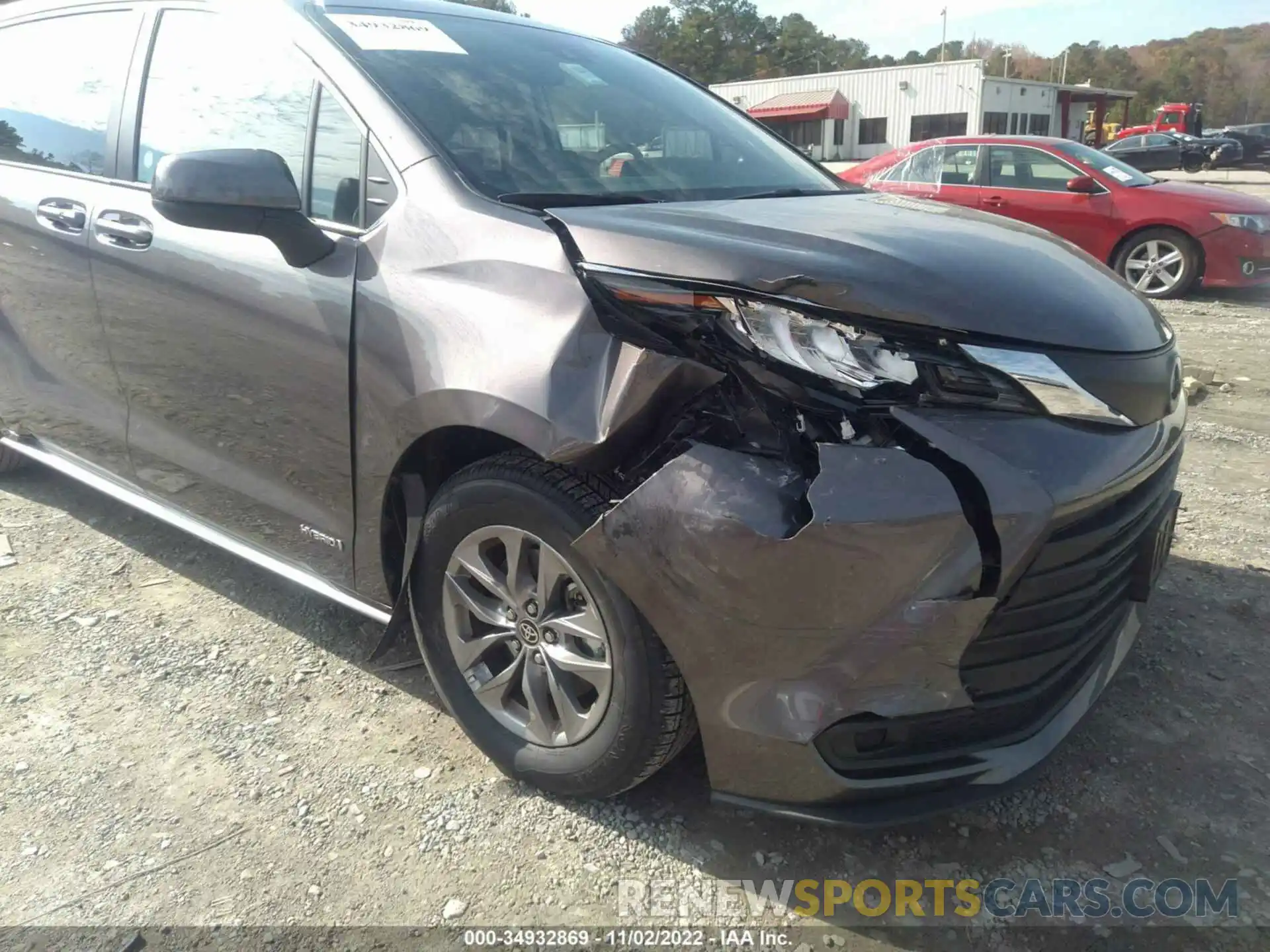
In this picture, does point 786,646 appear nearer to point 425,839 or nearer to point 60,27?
Answer: point 425,839

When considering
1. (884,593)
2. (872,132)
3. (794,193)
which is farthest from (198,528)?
(872,132)

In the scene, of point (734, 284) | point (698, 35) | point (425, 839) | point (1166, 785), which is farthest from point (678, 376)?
point (698, 35)

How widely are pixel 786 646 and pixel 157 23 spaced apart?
2685 millimetres

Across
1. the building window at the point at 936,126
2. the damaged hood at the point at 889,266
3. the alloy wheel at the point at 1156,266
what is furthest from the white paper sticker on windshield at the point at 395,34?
the building window at the point at 936,126

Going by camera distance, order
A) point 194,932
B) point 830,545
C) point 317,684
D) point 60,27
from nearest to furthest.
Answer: point 830,545 → point 194,932 → point 317,684 → point 60,27

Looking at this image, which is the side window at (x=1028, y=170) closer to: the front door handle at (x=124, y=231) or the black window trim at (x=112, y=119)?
the black window trim at (x=112, y=119)

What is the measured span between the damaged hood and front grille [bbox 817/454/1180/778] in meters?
0.38

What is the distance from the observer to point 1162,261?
8570 mm

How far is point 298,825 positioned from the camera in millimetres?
2227

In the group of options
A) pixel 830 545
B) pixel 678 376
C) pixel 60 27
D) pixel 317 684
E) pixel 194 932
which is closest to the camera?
pixel 830 545

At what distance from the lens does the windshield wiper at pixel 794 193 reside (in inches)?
105

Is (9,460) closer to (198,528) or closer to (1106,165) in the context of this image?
(198,528)

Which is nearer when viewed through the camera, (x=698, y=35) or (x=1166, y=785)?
(x=1166, y=785)

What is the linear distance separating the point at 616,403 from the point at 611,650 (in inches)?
20.3
